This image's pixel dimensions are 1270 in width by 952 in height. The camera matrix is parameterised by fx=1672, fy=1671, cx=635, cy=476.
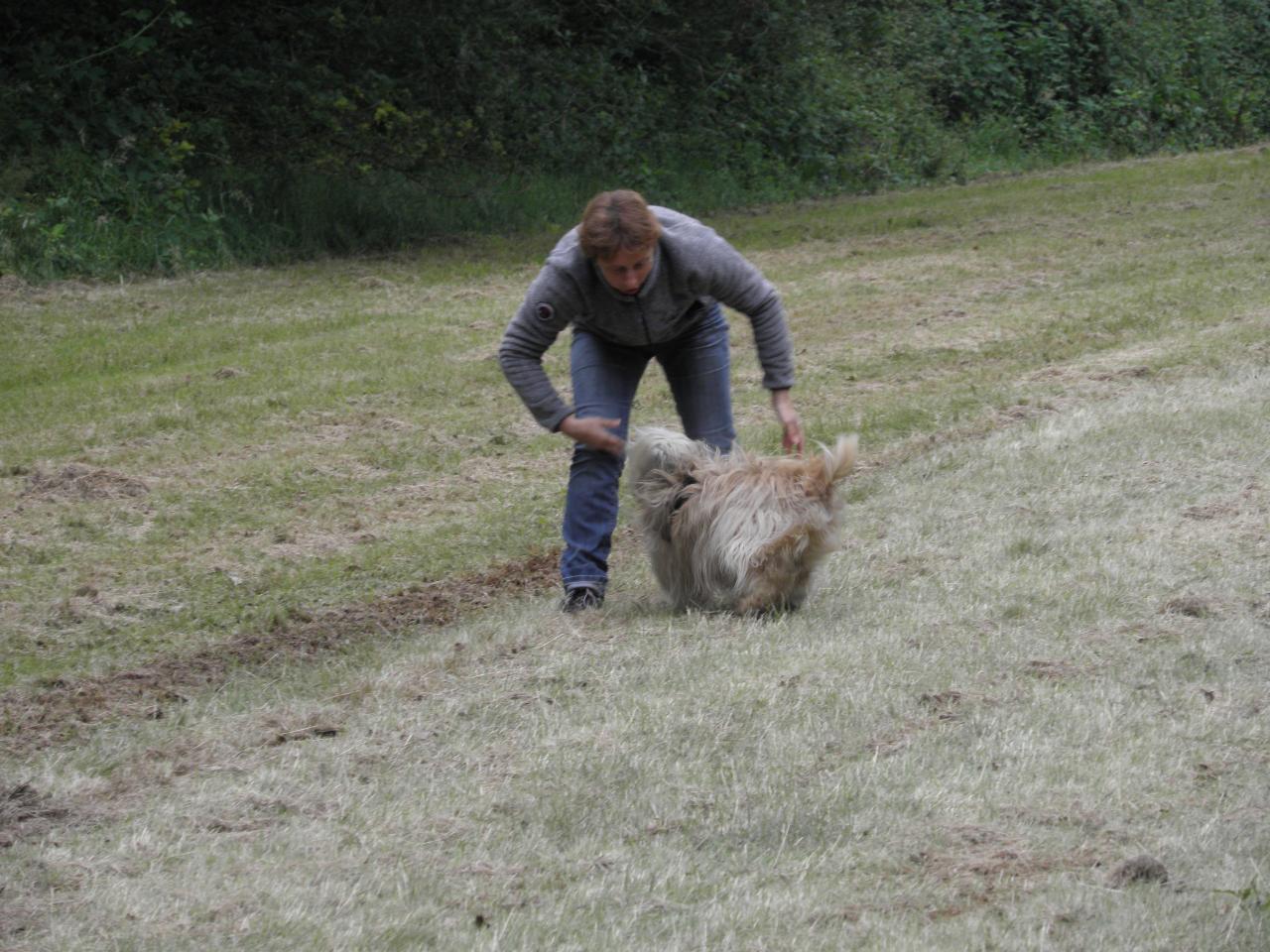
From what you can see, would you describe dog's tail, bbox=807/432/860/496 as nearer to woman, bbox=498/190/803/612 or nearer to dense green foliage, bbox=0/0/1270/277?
woman, bbox=498/190/803/612

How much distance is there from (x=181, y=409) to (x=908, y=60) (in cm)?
1973

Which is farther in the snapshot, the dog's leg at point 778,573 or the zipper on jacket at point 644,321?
the zipper on jacket at point 644,321

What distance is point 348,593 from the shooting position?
805 centimetres

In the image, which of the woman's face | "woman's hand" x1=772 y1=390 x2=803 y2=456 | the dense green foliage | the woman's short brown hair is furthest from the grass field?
the dense green foliage

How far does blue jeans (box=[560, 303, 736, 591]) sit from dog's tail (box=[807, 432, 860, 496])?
0.64m

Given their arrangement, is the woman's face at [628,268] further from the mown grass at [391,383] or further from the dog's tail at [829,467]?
the mown grass at [391,383]

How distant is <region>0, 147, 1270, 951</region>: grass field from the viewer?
159 inches

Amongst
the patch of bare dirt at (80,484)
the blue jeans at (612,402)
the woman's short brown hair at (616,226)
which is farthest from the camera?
the patch of bare dirt at (80,484)

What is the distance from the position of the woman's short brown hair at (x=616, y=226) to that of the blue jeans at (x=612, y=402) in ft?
2.30

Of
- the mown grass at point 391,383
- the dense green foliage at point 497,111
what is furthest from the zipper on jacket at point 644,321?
the dense green foliage at point 497,111

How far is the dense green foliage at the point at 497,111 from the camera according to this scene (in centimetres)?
1773

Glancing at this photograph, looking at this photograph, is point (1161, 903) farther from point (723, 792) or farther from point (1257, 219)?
point (1257, 219)

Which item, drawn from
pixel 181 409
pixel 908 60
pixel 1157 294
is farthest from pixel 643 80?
pixel 181 409

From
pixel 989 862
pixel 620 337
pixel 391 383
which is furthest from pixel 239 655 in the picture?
pixel 391 383
